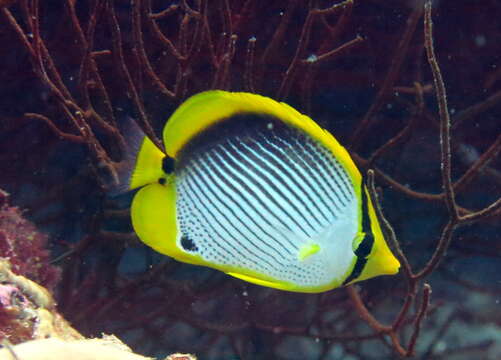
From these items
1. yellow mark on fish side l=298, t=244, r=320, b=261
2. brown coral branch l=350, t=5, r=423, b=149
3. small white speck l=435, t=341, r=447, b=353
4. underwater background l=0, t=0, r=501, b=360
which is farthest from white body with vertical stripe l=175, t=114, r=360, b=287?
small white speck l=435, t=341, r=447, b=353

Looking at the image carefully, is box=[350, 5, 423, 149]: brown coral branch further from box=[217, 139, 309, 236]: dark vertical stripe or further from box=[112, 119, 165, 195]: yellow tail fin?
box=[112, 119, 165, 195]: yellow tail fin

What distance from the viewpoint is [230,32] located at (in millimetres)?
2449

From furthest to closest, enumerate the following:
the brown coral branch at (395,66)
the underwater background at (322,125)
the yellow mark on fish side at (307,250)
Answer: the underwater background at (322,125) < the brown coral branch at (395,66) < the yellow mark on fish side at (307,250)

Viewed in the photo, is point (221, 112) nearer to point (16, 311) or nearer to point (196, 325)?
point (16, 311)

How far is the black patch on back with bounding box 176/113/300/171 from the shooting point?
4.93 feet

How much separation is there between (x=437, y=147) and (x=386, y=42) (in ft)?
2.84

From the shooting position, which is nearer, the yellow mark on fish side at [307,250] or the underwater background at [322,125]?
the yellow mark on fish side at [307,250]

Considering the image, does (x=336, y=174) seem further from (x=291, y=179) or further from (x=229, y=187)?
(x=229, y=187)

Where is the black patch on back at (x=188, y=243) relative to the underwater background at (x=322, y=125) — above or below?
above

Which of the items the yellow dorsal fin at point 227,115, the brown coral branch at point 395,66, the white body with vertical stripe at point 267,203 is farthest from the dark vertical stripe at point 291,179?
the brown coral branch at point 395,66

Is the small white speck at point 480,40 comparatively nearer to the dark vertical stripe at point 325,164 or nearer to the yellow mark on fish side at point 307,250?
the dark vertical stripe at point 325,164

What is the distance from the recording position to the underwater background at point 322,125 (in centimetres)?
327

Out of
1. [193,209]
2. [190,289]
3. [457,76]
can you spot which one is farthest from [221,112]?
[457,76]

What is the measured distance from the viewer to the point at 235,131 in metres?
1.53
